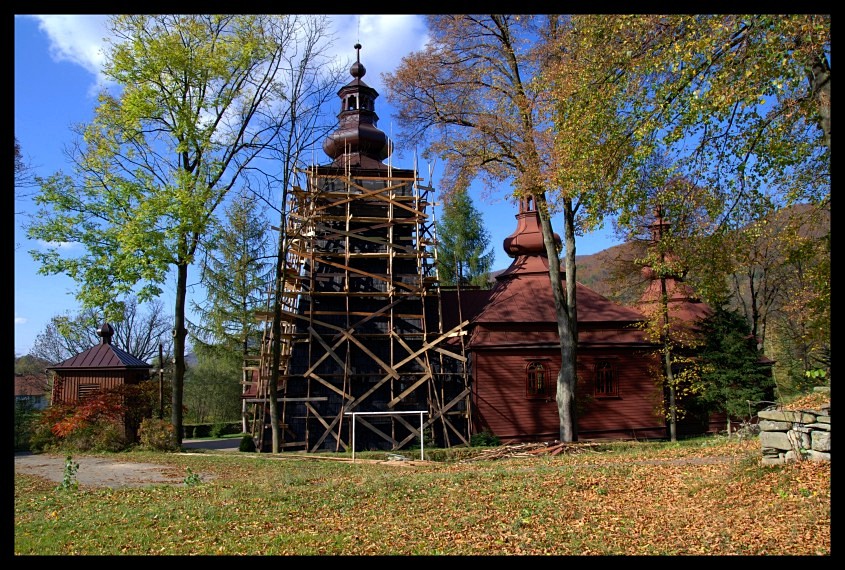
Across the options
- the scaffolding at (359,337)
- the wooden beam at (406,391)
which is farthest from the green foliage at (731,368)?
the wooden beam at (406,391)

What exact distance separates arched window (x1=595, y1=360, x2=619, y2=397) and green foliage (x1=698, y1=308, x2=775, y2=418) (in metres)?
2.97

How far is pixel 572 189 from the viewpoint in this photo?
1375 centimetres

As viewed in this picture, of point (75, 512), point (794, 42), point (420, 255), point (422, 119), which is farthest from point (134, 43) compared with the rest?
point (794, 42)

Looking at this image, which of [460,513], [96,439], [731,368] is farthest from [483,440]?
[460,513]

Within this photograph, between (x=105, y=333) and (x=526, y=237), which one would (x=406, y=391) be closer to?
(x=526, y=237)

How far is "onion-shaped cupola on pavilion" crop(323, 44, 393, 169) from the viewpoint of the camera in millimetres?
26797

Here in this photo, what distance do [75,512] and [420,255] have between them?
1504cm

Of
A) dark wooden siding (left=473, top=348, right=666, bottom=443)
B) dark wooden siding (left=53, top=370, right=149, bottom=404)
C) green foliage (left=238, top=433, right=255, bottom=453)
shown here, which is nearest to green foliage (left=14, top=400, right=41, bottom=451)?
dark wooden siding (left=53, top=370, right=149, bottom=404)

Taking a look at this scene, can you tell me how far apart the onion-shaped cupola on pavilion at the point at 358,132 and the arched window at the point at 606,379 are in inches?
469

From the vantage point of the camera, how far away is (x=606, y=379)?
23.2m

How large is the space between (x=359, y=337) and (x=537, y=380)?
6637 mm

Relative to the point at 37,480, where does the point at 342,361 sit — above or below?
above
